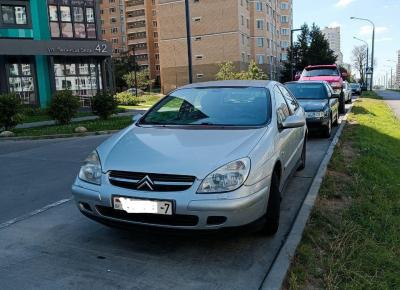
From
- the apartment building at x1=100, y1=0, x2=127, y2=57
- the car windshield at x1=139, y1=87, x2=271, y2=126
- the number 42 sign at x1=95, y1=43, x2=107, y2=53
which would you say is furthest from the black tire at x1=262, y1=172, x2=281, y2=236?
the apartment building at x1=100, y1=0, x2=127, y2=57

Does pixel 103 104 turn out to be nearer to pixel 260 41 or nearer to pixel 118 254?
pixel 118 254

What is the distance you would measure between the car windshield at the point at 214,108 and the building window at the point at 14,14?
26.1 metres

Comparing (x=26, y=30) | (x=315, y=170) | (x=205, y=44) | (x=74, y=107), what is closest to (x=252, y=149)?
(x=315, y=170)

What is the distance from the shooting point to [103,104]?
18.2 m

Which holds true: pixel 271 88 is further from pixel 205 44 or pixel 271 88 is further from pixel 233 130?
pixel 205 44

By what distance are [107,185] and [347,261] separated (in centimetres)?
222

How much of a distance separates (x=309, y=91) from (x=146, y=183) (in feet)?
30.7

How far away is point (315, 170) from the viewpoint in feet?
24.0

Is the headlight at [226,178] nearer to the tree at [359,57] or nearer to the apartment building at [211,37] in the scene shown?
the apartment building at [211,37]

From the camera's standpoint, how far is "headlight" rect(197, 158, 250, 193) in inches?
140

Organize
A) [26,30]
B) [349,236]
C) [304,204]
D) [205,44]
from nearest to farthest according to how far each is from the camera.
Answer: [349,236] → [304,204] → [26,30] → [205,44]

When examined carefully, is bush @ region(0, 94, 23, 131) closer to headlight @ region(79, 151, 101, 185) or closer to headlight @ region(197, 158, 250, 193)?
headlight @ region(79, 151, 101, 185)

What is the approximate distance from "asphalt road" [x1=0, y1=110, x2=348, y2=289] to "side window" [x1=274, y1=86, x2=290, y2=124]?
1.14m

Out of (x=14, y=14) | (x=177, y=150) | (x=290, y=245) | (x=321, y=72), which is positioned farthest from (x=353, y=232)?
(x=14, y=14)
